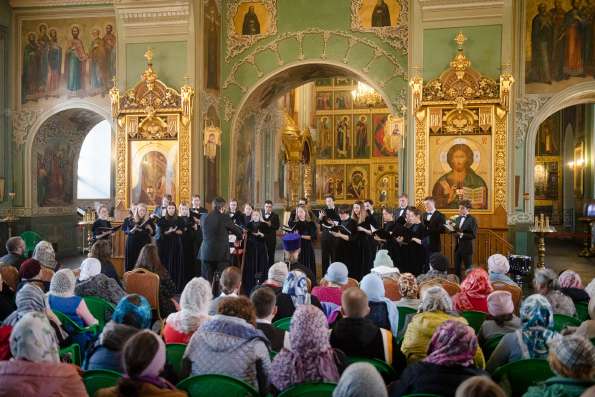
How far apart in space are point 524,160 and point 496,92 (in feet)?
8.89

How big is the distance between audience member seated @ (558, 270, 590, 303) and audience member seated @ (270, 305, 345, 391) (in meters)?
3.81

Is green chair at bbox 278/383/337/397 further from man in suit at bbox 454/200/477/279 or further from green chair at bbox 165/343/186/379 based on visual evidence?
man in suit at bbox 454/200/477/279

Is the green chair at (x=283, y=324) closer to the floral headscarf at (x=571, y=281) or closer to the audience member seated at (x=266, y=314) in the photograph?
the audience member seated at (x=266, y=314)

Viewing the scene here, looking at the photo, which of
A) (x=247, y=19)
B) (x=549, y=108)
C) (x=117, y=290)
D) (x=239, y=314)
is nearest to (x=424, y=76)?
(x=549, y=108)

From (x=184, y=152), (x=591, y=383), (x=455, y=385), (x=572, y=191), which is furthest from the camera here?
(x=572, y=191)

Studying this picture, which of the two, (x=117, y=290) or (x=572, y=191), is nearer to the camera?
(x=117, y=290)

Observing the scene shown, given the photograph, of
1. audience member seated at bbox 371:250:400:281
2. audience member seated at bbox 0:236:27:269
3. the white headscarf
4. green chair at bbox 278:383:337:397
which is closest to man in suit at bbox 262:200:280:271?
audience member seated at bbox 371:250:400:281

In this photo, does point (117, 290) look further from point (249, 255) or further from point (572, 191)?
point (572, 191)

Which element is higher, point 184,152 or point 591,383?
point 184,152

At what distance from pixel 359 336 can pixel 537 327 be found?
1261mm

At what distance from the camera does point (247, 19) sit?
19.0 metres

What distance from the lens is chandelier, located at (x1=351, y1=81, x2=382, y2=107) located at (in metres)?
29.5

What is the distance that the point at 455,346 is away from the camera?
3660mm

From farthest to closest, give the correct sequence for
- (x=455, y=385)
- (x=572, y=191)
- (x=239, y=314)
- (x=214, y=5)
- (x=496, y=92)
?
1. (x=572, y=191)
2. (x=214, y=5)
3. (x=496, y=92)
4. (x=239, y=314)
5. (x=455, y=385)
